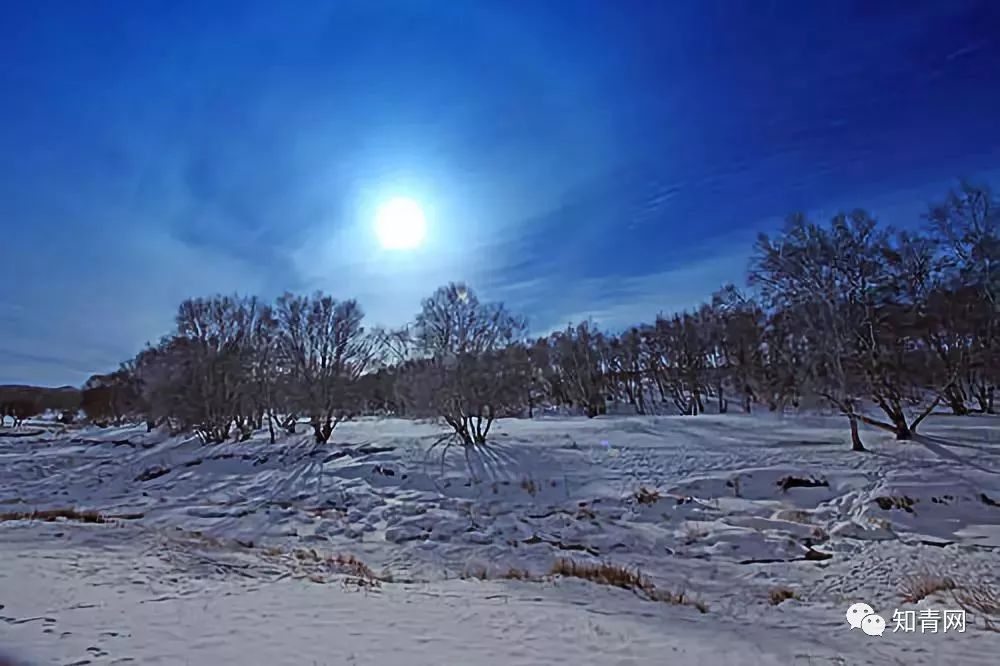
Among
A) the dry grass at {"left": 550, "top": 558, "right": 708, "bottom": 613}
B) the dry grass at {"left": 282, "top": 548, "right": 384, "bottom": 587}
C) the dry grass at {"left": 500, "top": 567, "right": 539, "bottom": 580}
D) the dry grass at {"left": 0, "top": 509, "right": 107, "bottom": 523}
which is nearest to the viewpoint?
the dry grass at {"left": 550, "top": 558, "right": 708, "bottom": 613}

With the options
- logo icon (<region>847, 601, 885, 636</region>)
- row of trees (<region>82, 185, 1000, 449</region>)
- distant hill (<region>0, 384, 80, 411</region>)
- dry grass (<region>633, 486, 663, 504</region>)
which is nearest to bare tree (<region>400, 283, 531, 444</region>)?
row of trees (<region>82, 185, 1000, 449</region>)

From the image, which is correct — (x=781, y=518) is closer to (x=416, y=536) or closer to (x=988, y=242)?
(x=416, y=536)

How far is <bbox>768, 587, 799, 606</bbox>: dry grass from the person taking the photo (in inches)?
374

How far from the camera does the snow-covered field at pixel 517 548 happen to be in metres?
6.75

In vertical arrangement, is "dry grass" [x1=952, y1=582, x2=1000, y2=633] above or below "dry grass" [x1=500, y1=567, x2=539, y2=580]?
above

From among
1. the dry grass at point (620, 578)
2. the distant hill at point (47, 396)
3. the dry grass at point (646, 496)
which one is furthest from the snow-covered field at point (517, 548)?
the distant hill at point (47, 396)

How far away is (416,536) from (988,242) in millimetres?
21538

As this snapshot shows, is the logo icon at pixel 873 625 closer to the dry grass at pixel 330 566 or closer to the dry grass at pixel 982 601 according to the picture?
the dry grass at pixel 982 601

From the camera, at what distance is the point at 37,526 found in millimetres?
14555

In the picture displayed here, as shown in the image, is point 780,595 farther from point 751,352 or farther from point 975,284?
point 751,352

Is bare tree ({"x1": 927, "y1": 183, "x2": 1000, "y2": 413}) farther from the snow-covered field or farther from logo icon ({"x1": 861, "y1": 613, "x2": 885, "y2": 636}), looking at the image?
logo icon ({"x1": 861, "y1": 613, "x2": 885, "y2": 636})

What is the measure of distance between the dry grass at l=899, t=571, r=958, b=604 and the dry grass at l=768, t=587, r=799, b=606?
1578 millimetres

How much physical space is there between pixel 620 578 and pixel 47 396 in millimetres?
109024

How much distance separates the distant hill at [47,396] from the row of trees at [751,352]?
52194 mm
